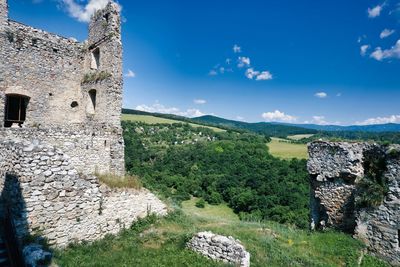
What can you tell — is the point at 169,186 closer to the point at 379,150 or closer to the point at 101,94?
the point at 101,94

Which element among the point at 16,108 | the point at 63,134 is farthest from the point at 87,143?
the point at 16,108

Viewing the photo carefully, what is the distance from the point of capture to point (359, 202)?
38.0 feet

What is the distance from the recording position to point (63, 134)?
12.4m

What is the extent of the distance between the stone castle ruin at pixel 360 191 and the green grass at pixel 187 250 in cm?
64

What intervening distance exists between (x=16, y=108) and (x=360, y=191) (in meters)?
15.6

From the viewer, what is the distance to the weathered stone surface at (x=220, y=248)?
341 inches

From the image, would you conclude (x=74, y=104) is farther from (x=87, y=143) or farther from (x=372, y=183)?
(x=372, y=183)

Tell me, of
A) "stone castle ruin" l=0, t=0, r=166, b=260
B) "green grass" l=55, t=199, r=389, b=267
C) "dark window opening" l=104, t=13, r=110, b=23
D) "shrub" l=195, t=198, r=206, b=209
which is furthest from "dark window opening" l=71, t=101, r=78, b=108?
"shrub" l=195, t=198, r=206, b=209

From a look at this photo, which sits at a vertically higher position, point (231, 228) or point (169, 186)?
point (231, 228)

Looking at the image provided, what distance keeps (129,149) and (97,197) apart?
56600mm

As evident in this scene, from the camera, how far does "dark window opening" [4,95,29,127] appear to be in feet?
44.5

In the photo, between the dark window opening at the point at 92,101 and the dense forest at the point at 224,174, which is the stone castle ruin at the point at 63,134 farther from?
the dense forest at the point at 224,174

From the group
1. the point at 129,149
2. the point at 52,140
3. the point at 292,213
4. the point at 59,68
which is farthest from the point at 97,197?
the point at 129,149

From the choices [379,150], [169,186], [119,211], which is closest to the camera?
[119,211]
